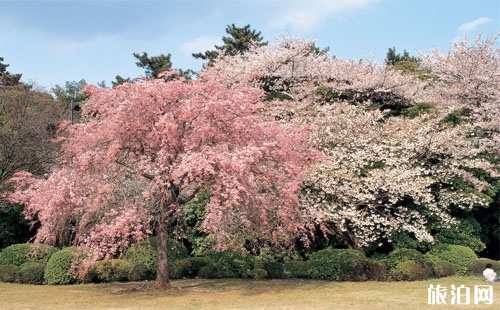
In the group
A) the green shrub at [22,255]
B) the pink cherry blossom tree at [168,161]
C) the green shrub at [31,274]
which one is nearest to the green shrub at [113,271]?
the green shrub at [31,274]

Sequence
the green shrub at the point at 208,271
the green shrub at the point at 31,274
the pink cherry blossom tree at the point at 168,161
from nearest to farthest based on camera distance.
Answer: the pink cherry blossom tree at the point at 168,161 → the green shrub at the point at 31,274 → the green shrub at the point at 208,271

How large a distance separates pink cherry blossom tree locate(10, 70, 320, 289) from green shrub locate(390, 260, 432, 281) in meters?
5.01

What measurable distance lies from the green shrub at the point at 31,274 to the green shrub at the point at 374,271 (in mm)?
11249

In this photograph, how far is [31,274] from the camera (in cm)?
1717

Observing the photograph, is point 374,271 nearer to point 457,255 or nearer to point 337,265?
point 337,265

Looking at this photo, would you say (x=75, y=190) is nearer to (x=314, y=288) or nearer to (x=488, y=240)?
(x=314, y=288)

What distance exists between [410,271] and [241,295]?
6.26 meters

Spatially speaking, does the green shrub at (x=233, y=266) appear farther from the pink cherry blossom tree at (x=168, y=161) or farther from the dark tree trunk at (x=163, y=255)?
the pink cherry blossom tree at (x=168, y=161)

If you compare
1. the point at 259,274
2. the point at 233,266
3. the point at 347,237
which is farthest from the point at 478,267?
the point at 233,266

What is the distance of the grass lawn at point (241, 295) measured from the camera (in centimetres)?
1173

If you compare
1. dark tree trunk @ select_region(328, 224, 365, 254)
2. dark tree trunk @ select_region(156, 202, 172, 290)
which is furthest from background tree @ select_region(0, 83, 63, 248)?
dark tree trunk @ select_region(328, 224, 365, 254)

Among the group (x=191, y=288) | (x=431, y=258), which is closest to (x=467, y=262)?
(x=431, y=258)

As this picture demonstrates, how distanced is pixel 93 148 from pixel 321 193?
8.60 metres

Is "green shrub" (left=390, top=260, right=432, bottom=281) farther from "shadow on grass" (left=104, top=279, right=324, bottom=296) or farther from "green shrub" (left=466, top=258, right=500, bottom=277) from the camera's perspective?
"shadow on grass" (left=104, top=279, right=324, bottom=296)
